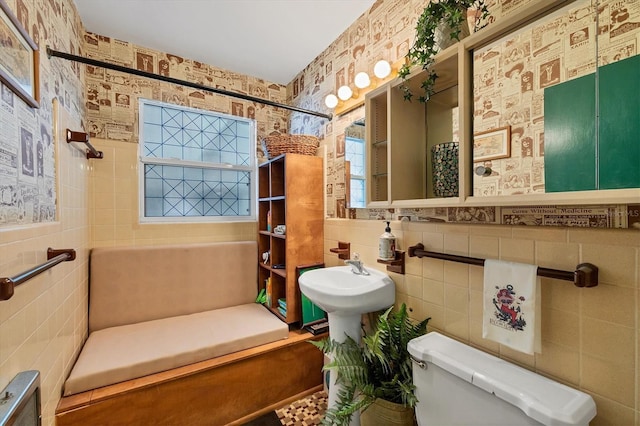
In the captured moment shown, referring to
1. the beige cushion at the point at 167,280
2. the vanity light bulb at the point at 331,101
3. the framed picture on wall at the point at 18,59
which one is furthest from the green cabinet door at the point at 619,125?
the beige cushion at the point at 167,280

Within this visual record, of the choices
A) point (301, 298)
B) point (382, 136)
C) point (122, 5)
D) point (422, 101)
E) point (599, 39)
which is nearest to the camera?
point (599, 39)

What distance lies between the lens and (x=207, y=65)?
8.10ft

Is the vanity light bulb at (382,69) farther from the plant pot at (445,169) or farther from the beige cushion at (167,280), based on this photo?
the beige cushion at (167,280)

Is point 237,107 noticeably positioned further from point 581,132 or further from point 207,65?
point 581,132

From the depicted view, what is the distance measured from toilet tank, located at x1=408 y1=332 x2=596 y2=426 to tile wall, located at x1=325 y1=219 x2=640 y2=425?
0.07m

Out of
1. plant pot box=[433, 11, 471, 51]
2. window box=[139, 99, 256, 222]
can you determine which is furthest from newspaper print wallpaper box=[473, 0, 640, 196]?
window box=[139, 99, 256, 222]

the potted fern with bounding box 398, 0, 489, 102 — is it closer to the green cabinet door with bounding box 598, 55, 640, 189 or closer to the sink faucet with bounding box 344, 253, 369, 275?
the green cabinet door with bounding box 598, 55, 640, 189

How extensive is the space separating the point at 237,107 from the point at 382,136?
5.49 ft

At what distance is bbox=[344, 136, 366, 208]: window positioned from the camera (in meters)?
1.82

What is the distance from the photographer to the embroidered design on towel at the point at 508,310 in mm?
985

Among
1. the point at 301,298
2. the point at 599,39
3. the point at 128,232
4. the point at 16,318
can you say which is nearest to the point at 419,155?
the point at 599,39

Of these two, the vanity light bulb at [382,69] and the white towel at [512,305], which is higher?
the vanity light bulb at [382,69]

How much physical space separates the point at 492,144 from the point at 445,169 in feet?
0.86

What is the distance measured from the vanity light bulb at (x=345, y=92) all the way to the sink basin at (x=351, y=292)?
1230mm
